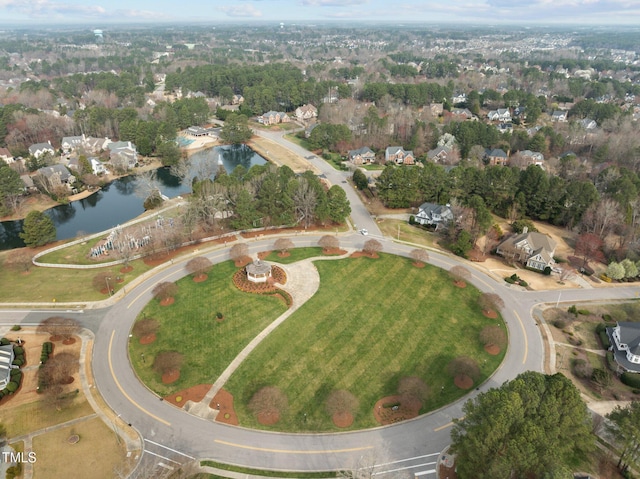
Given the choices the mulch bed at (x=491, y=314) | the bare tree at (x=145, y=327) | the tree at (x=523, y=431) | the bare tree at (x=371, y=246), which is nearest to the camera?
the tree at (x=523, y=431)

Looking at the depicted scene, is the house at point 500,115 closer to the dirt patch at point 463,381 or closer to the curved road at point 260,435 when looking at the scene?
the curved road at point 260,435

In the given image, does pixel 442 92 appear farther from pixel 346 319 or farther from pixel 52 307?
pixel 52 307

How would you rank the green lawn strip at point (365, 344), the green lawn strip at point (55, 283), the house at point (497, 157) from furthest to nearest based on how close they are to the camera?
the house at point (497, 157), the green lawn strip at point (55, 283), the green lawn strip at point (365, 344)

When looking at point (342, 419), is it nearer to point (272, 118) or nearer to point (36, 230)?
point (36, 230)

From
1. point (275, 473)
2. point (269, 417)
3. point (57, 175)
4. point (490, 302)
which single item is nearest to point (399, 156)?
point (490, 302)

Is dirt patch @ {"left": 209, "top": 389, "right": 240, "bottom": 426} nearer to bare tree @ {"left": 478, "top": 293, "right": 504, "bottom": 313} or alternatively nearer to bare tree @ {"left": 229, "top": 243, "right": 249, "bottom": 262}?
bare tree @ {"left": 229, "top": 243, "right": 249, "bottom": 262}

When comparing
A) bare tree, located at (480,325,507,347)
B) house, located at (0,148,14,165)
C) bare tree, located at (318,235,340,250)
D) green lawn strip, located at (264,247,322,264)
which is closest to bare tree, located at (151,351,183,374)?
green lawn strip, located at (264,247,322,264)

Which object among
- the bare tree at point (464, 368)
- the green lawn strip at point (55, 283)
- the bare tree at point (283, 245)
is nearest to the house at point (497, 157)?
the bare tree at point (283, 245)
